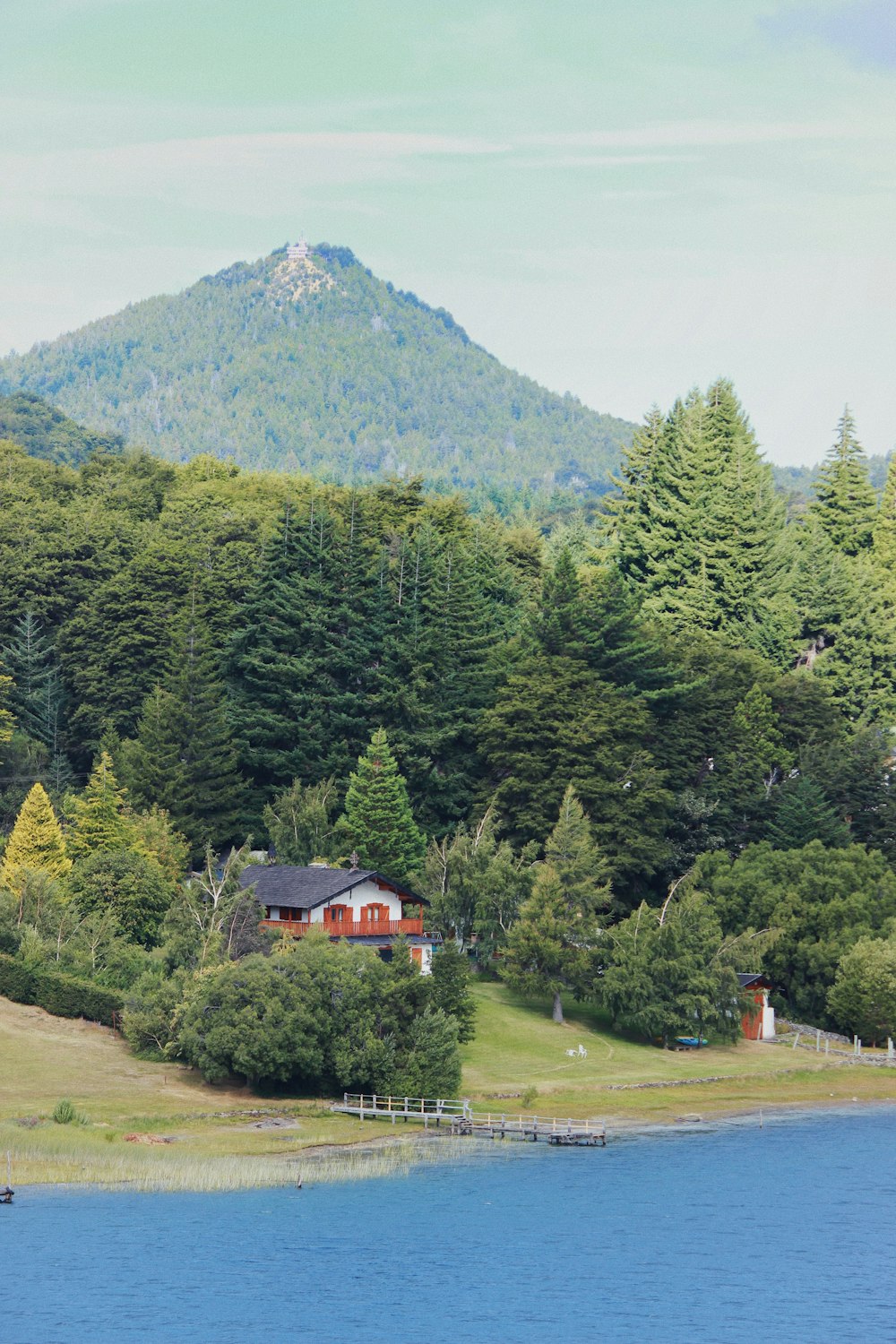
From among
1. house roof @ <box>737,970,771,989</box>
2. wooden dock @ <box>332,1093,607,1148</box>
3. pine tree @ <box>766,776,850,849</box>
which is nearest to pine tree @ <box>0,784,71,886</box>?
wooden dock @ <box>332,1093,607,1148</box>

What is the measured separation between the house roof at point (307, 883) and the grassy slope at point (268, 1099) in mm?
8269

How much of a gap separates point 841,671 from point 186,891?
61.3 metres

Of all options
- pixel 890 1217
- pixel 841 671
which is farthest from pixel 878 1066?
pixel 841 671

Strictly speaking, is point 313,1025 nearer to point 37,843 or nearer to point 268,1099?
point 268,1099

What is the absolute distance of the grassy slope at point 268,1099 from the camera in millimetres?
68000

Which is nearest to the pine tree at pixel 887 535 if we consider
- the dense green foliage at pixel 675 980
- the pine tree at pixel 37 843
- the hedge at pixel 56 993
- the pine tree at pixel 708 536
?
the pine tree at pixel 708 536

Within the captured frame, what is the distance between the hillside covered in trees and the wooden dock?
2.77 m

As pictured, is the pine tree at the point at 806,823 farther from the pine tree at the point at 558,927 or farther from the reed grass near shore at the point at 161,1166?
the reed grass near shore at the point at 161,1166

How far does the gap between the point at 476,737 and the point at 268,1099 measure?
4106 centimetres

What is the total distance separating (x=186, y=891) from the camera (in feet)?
288

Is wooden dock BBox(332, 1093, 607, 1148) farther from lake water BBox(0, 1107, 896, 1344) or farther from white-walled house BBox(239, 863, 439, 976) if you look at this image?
white-walled house BBox(239, 863, 439, 976)

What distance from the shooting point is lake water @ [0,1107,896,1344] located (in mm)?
56156

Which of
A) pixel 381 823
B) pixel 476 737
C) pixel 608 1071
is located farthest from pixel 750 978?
pixel 476 737

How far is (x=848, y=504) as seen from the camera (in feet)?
495
